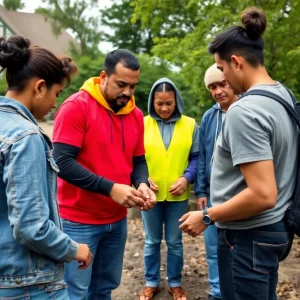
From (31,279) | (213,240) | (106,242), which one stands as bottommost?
(213,240)

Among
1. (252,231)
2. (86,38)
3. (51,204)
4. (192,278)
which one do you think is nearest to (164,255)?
(192,278)

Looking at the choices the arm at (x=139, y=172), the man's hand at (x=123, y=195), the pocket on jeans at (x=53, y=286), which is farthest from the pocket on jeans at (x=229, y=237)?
the arm at (x=139, y=172)

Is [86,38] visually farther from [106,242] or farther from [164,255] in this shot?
[106,242]

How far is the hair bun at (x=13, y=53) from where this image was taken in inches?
77.8

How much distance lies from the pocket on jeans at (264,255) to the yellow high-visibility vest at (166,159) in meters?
1.93

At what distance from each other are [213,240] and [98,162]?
167 cm

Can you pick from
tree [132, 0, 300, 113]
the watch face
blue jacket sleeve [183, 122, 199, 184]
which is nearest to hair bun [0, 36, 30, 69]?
the watch face

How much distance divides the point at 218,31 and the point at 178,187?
4.97 metres

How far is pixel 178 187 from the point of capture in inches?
161

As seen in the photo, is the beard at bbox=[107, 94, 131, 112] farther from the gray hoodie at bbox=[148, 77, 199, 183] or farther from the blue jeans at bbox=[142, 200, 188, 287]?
the blue jeans at bbox=[142, 200, 188, 287]

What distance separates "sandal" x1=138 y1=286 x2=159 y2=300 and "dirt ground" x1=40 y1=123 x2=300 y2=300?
0.05 metres

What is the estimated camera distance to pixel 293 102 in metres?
2.35

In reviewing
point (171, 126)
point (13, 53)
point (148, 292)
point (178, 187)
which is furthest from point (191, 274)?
point (13, 53)

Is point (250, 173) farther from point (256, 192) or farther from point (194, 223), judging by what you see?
point (194, 223)
